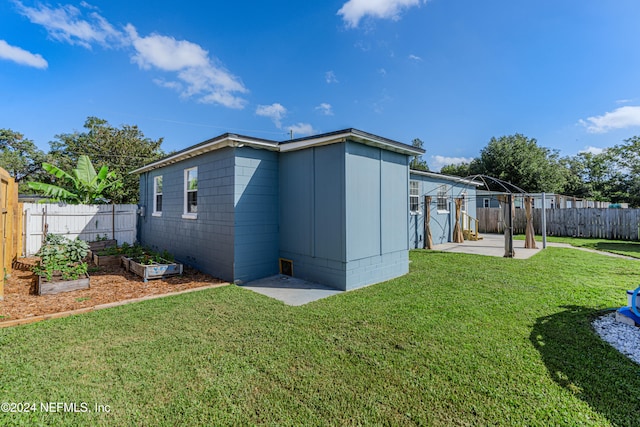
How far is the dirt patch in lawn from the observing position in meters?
4.71

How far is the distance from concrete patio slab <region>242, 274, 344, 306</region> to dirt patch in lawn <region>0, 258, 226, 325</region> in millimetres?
1048

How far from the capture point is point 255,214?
22.3 feet

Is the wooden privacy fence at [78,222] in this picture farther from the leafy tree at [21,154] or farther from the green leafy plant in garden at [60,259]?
the leafy tree at [21,154]

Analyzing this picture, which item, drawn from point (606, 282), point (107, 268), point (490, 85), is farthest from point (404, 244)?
point (490, 85)

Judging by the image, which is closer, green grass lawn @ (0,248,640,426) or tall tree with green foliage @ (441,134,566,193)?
green grass lawn @ (0,248,640,426)

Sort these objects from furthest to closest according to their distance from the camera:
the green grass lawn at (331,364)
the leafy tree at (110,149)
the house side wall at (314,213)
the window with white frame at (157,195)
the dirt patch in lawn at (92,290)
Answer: the leafy tree at (110,149) → the window with white frame at (157,195) → the house side wall at (314,213) → the dirt patch in lawn at (92,290) → the green grass lawn at (331,364)

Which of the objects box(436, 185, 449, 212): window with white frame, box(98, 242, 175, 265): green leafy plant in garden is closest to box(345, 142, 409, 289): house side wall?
box(98, 242, 175, 265): green leafy plant in garden

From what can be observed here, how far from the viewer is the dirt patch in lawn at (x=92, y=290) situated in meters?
4.71

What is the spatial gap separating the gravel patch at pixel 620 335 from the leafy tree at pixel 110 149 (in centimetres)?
2377

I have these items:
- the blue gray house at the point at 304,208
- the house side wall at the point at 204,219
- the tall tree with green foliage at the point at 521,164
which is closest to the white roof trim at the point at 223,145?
the blue gray house at the point at 304,208

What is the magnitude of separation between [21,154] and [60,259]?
28.1 m

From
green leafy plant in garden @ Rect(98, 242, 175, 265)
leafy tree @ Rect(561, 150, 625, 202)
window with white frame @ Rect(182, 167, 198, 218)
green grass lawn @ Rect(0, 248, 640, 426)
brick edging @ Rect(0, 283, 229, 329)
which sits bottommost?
green grass lawn @ Rect(0, 248, 640, 426)

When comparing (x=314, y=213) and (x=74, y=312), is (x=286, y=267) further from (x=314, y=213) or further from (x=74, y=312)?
(x=74, y=312)

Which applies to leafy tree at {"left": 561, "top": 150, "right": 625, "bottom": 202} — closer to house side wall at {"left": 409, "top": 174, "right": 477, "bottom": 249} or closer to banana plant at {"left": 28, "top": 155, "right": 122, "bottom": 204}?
house side wall at {"left": 409, "top": 174, "right": 477, "bottom": 249}
